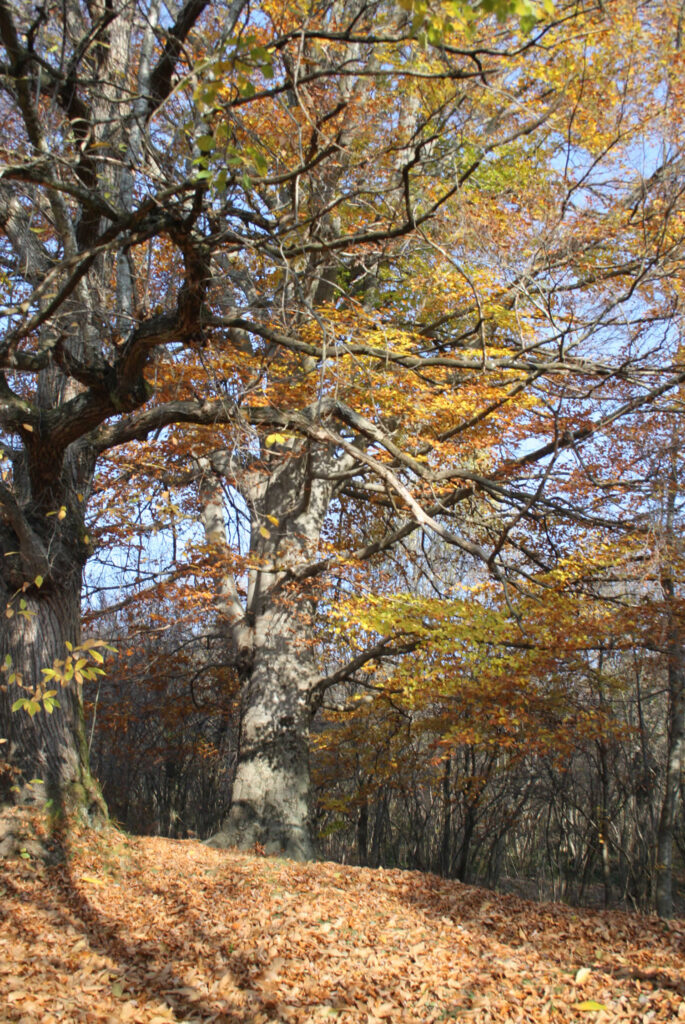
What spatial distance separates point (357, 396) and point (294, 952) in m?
5.38

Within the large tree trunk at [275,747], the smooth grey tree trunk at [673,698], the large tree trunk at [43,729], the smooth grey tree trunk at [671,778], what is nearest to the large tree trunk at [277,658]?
the large tree trunk at [275,747]

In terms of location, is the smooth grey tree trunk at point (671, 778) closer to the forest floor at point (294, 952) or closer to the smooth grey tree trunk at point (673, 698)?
the smooth grey tree trunk at point (673, 698)

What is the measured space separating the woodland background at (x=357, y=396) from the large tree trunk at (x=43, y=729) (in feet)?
0.08

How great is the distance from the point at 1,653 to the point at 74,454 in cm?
160

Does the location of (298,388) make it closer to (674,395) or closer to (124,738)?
(674,395)

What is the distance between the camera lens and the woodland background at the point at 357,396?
4609mm

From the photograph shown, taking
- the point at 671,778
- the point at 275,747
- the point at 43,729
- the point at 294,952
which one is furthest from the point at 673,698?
Result: the point at 43,729

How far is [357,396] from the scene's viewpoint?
8.05 metres

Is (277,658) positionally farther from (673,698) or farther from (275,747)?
(673,698)

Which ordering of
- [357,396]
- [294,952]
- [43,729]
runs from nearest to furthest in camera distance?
[294,952]
[43,729]
[357,396]

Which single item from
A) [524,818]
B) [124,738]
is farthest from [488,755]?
[124,738]

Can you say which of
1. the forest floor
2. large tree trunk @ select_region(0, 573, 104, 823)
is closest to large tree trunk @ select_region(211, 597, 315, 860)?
the forest floor

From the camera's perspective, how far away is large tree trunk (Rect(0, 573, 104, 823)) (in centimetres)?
540

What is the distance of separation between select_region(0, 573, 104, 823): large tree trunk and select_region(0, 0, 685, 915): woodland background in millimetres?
25
